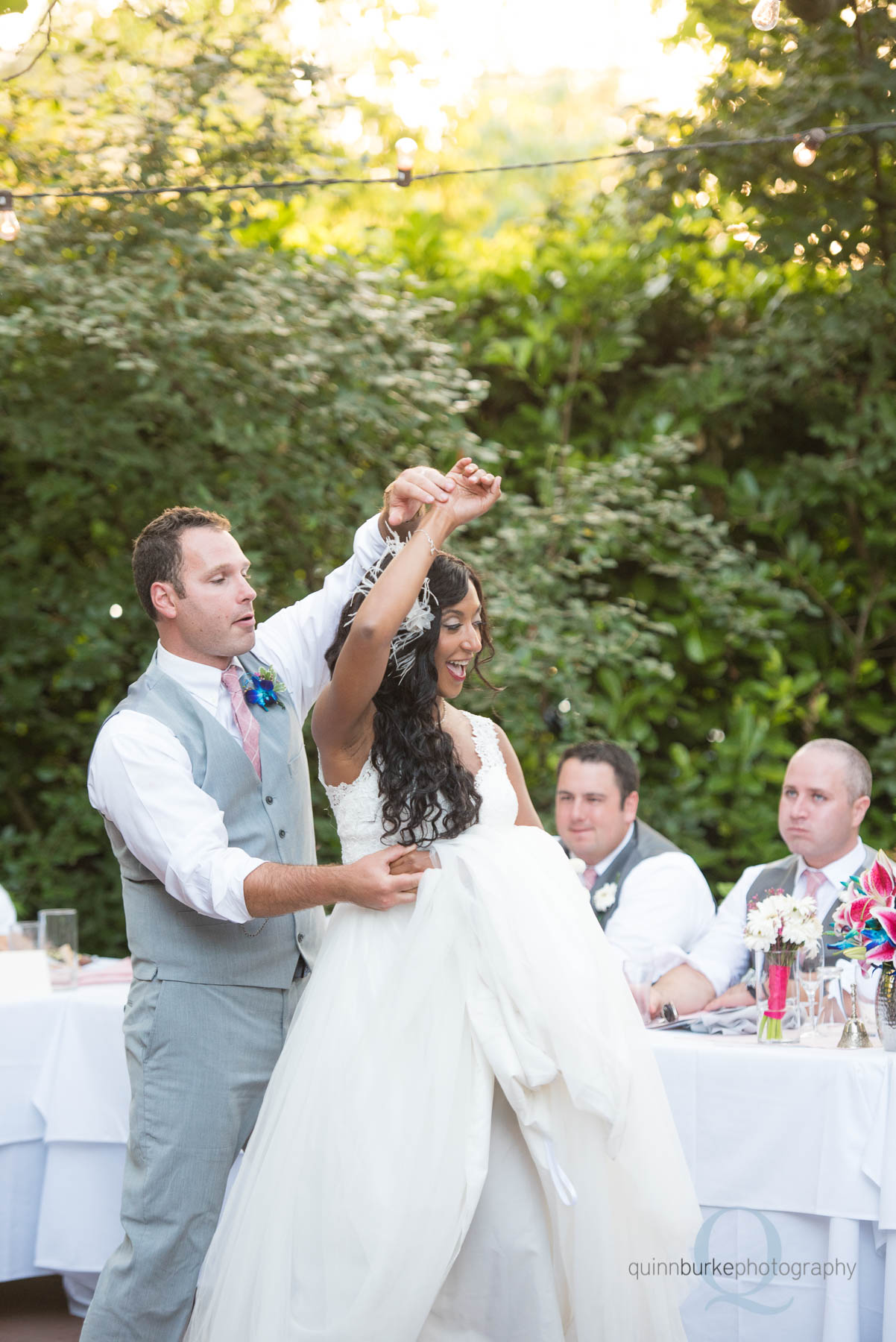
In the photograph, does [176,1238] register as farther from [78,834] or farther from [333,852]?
[78,834]

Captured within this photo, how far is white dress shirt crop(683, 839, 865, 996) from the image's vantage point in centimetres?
323

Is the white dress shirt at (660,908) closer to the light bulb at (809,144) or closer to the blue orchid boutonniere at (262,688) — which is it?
the blue orchid boutonniere at (262,688)

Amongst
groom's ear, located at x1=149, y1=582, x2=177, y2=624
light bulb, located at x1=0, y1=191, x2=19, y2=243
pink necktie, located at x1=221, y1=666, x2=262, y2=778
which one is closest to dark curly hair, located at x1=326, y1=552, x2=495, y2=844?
pink necktie, located at x1=221, y1=666, x2=262, y2=778

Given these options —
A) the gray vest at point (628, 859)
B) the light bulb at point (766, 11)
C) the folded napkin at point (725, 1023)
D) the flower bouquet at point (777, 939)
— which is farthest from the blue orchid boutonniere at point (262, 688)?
the light bulb at point (766, 11)

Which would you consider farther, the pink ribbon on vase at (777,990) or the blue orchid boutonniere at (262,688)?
the pink ribbon on vase at (777,990)

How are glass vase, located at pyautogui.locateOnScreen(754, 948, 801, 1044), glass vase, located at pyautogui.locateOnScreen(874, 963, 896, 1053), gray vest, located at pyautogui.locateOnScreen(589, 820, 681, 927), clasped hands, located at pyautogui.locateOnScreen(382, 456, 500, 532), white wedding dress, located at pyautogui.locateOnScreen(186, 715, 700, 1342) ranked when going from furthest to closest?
gray vest, located at pyautogui.locateOnScreen(589, 820, 681, 927) < glass vase, located at pyautogui.locateOnScreen(754, 948, 801, 1044) < glass vase, located at pyautogui.locateOnScreen(874, 963, 896, 1053) < clasped hands, located at pyautogui.locateOnScreen(382, 456, 500, 532) < white wedding dress, located at pyautogui.locateOnScreen(186, 715, 700, 1342)

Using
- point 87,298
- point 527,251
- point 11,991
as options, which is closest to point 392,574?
point 11,991

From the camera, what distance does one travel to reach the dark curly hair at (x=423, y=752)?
2275 mm

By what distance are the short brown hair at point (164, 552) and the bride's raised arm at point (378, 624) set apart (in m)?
0.36

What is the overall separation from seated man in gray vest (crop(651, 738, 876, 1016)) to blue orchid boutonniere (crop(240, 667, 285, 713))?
4.32ft

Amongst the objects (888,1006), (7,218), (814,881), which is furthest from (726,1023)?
(7,218)

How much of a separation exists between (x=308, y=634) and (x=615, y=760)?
1.32 metres

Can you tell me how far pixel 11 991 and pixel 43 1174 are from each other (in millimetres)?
458

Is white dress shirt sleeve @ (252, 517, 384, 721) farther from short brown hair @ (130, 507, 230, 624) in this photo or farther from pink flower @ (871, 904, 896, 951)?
pink flower @ (871, 904, 896, 951)
